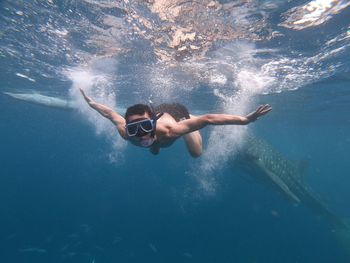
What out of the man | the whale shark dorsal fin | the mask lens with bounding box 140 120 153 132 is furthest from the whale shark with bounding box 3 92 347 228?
the mask lens with bounding box 140 120 153 132

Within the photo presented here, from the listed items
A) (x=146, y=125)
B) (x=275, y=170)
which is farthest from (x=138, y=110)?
(x=275, y=170)

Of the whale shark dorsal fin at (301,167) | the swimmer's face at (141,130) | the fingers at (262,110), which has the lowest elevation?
the whale shark dorsal fin at (301,167)

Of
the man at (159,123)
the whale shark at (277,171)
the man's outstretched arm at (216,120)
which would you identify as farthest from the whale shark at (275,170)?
the man's outstretched arm at (216,120)

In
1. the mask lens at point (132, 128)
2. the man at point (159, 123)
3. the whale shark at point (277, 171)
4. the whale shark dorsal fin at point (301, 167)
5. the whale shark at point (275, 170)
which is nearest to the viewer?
the man at point (159, 123)

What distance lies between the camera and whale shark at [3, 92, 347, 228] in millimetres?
17223

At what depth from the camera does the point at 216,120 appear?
5520mm

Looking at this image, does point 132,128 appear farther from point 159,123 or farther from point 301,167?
point 301,167

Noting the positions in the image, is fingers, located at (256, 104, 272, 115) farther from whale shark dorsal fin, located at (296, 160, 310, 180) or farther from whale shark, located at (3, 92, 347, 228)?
whale shark dorsal fin, located at (296, 160, 310, 180)

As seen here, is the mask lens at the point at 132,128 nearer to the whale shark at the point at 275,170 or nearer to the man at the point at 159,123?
the man at the point at 159,123

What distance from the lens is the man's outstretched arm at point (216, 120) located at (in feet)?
17.1

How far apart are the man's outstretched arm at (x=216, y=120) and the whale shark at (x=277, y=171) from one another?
12.1 metres

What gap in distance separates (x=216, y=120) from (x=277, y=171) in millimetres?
14192

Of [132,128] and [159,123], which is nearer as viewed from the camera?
[132,128]

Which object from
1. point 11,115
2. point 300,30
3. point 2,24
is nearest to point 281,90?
point 300,30
